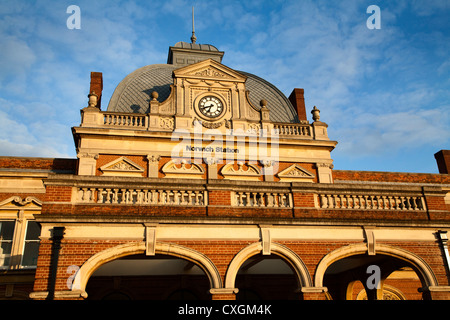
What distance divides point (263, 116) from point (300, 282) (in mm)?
13548

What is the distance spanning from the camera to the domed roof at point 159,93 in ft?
80.8

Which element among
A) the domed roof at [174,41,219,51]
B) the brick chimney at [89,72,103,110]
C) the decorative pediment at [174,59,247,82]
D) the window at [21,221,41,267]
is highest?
the domed roof at [174,41,219,51]

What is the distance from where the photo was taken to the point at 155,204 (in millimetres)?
11422

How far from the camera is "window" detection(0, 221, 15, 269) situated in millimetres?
19344

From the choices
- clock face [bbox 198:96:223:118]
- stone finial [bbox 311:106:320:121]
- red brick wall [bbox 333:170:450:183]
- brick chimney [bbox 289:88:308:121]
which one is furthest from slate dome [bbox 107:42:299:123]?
red brick wall [bbox 333:170:450:183]

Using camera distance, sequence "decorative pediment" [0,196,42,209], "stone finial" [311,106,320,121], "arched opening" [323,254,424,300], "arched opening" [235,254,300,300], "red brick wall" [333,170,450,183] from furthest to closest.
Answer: "stone finial" [311,106,320,121]
"red brick wall" [333,170,450,183]
"decorative pediment" [0,196,42,209]
"arched opening" [235,254,300,300]
"arched opening" [323,254,424,300]

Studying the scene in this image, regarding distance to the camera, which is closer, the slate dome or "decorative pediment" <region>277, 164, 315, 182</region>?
"decorative pediment" <region>277, 164, 315, 182</region>

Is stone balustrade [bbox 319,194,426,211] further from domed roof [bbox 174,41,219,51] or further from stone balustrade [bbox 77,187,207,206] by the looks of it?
domed roof [bbox 174,41,219,51]

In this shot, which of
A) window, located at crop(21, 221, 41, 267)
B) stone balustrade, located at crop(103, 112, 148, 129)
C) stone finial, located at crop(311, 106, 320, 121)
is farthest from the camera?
stone finial, located at crop(311, 106, 320, 121)

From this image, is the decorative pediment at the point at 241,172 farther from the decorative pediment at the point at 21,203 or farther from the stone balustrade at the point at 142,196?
the stone balustrade at the point at 142,196

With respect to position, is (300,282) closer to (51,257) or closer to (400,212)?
(400,212)

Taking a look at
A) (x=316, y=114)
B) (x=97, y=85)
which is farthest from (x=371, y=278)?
(x=97, y=85)

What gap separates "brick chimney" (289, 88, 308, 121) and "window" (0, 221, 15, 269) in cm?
1803
